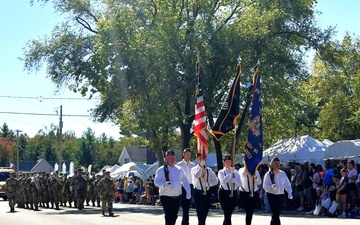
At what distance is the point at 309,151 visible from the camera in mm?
31672

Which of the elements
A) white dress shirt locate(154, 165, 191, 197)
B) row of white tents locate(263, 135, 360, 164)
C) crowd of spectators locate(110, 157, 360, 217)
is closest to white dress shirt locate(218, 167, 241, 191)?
white dress shirt locate(154, 165, 191, 197)

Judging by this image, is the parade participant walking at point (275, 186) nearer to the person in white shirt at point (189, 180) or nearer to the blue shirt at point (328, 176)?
the person in white shirt at point (189, 180)

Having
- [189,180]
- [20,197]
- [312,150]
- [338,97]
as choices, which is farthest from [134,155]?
[189,180]

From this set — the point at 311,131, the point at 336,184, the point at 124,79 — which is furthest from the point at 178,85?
the point at 311,131

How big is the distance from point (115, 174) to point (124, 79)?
2178 centimetres

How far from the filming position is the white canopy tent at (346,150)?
28.1 m

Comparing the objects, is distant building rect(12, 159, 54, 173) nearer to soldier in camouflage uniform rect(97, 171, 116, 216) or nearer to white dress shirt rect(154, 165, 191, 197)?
soldier in camouflage uniform rect(97, 171, 116, 216)

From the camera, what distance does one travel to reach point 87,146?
11700 cm

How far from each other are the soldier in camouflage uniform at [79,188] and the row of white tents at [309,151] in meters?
8.78

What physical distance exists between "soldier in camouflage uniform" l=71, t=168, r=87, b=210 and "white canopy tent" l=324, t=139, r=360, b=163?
38.6 ft

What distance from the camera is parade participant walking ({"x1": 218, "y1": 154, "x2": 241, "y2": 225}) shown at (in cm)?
1658

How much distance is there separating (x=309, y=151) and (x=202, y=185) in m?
16.1

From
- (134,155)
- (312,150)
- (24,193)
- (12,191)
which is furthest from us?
(134,155)

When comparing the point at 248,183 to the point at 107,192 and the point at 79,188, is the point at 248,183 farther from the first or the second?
the point at 79,188
